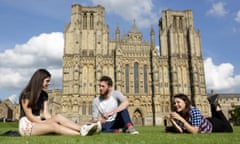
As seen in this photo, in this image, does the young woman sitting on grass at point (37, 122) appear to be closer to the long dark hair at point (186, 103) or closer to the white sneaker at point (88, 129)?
the white sneaker at point (88, 129)

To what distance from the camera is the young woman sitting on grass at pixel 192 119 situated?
685 centimetres

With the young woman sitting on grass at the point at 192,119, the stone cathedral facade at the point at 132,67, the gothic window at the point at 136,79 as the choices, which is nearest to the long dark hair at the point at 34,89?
the young woman sitting on grass at the point at 192,119

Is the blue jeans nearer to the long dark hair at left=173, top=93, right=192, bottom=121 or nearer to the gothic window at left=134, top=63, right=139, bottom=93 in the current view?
the long dark hair at left=173, top=93, right=192, bottom=121

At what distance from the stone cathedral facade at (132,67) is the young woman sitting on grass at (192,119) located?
35643mm

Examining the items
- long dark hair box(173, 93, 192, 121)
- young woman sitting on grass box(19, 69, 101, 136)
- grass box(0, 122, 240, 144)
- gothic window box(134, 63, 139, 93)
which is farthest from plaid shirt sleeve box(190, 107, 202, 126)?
gothic window box(134, 63, 139, 93)

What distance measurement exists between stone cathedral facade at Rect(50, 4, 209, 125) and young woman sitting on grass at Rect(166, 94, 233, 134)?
35.6 m

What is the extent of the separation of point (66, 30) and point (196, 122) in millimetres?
42152

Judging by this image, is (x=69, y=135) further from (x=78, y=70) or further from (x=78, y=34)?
(x=78, y=34)

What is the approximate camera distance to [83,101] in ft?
141

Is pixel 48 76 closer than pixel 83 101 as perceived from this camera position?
Yes

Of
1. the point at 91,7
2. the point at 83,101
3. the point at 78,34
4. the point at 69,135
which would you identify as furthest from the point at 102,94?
the point at 91,7

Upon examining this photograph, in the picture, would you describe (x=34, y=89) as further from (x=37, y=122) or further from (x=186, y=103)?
(x=186, y=103)

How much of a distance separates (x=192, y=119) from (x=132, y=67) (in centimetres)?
3947

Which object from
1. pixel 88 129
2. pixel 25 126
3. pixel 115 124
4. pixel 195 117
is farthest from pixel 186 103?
pixel 25 126
